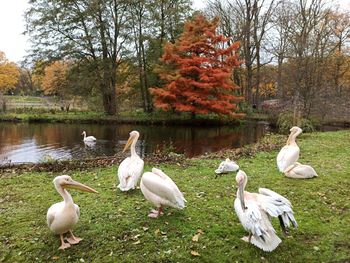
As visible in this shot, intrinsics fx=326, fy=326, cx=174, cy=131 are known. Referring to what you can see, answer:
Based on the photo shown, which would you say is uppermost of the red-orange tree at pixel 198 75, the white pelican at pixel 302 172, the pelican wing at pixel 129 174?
the red-orange tree at pixel 198 75

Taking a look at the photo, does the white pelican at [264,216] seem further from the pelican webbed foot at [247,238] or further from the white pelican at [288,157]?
the white pelican at [288,157]

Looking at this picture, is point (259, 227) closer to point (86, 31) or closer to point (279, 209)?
point (279, 209)

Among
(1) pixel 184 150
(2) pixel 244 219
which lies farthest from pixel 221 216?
(1) pixel 184 150

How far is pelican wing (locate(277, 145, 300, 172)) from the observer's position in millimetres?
7414

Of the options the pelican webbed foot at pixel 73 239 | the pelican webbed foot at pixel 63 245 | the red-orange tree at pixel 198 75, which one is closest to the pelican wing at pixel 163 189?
the pelican webbed foot at pixel 73 239

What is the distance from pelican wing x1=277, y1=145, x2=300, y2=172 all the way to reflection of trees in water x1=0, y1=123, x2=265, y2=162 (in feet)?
19.6

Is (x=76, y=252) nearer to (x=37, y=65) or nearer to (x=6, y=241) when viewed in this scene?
(x=6, y=241)

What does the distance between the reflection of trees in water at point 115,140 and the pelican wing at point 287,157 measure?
596 cm

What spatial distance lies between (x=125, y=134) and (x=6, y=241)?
1458 centimetres

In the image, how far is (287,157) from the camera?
24.6 ft

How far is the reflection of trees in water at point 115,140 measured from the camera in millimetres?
14062

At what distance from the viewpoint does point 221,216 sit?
16.6ft

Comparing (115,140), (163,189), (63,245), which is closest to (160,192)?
(163,189)

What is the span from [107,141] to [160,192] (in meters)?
12.2
